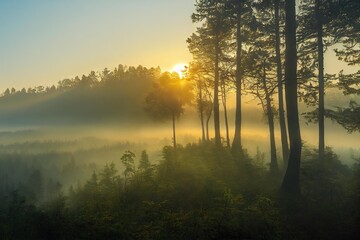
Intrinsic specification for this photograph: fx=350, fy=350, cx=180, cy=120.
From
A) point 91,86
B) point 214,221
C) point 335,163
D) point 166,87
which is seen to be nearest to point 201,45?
point 166,87

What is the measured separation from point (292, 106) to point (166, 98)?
2550 cm

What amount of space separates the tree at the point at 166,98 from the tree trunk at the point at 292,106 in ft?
81.9

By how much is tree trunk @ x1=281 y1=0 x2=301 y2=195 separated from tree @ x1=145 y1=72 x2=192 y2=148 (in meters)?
25.0

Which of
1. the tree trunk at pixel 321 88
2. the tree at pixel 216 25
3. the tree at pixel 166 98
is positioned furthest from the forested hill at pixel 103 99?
the tree trunk at pixel 321 88

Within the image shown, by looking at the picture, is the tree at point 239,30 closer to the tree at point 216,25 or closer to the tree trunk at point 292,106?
the tree at point 216,25

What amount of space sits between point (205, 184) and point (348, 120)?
350 inches

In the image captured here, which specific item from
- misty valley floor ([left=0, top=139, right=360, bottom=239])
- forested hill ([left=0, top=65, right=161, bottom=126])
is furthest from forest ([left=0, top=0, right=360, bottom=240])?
forested hill ([left=0, top=65, right=161, bottom=126])

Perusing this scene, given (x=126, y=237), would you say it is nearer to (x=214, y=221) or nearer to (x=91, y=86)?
(x=214, y=221)

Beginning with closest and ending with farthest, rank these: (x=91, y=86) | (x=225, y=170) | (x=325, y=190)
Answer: (x=325, y=190), (x=225, y=170), (x=91, y=86)

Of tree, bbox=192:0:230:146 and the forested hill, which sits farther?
the forested hill

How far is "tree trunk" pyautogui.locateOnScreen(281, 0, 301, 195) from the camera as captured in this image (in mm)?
13766

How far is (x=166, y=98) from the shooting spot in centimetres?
3912

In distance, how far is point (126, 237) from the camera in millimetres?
9328

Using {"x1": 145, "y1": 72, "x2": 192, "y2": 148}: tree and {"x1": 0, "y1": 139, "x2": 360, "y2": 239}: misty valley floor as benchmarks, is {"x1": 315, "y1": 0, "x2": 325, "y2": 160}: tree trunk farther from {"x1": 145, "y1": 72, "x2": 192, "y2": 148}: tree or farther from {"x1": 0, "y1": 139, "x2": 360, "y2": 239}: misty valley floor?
{"x1": 145, "y1": 72, "x2": 192, "y2": 148}: tree
